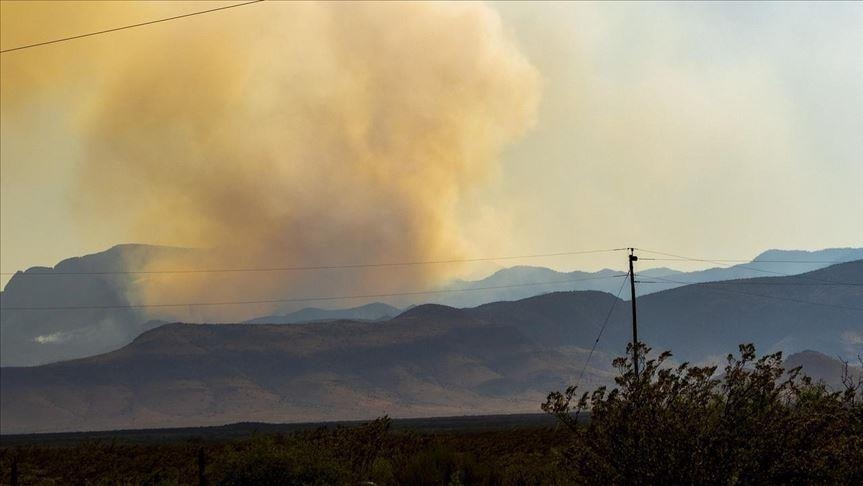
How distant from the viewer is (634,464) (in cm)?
1506

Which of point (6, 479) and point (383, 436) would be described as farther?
point (6, 479)

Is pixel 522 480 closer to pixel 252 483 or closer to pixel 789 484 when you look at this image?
pixel 252 483

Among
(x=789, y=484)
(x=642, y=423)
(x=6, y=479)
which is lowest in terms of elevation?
(x=6, y=479)

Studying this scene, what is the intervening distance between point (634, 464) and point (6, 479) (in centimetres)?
3893

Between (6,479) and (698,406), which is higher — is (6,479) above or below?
below

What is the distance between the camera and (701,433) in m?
14.9

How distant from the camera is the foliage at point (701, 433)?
48.9 feet

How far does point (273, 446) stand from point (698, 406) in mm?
13605

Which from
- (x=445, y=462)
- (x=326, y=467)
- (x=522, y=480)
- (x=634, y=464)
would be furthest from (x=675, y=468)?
(x=445, y=462)

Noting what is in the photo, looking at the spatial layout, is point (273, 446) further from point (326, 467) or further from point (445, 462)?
point (445, 462)

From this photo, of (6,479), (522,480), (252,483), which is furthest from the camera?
(6,479)

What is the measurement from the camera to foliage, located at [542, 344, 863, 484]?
14.9 m

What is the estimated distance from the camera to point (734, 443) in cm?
1497

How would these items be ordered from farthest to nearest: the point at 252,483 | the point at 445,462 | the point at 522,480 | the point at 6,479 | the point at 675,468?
the point at 6,479 < the point at 445,462 < the point at 522,480 < the point at 252,483 < the point at 675,468
